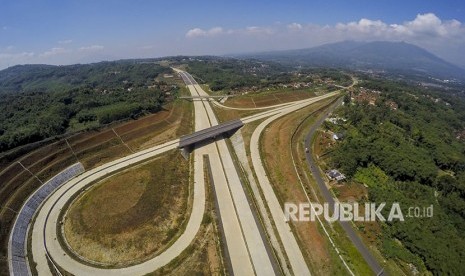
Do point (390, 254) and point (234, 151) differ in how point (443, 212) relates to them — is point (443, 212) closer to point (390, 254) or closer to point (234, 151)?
point (390, 254)

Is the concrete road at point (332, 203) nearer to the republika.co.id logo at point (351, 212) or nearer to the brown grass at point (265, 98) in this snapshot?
the republika.co.id logo at point (351, 212)

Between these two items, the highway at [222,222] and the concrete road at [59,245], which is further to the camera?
the highway at [222,222]

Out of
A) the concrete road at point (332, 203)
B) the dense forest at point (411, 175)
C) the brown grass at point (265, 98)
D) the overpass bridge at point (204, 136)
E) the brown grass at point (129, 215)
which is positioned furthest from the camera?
the brown grass at point (265, 98)

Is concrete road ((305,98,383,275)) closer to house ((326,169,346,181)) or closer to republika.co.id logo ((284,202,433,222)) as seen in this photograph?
republika.co.id logo ((284,202,433,222))

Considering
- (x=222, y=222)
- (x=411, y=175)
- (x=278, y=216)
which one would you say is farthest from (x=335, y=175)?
(x=222, y=222)

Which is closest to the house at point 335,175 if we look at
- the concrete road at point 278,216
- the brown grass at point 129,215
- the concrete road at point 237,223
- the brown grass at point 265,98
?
the concrete road at point 278,216

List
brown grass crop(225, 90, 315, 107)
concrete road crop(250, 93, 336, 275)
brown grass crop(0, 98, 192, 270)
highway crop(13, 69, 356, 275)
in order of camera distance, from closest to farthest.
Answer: highway crop(13, 69, 356, 275), concrete road crop(250, 93, 336, 275), brown grass crop(0, 98, 192, 270), brown grass crop(225, 90, 315, 107)

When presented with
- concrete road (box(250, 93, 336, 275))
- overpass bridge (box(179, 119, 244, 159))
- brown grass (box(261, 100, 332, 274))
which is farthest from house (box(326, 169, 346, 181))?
overpass bridge (box(179, 119, 244, 159))
